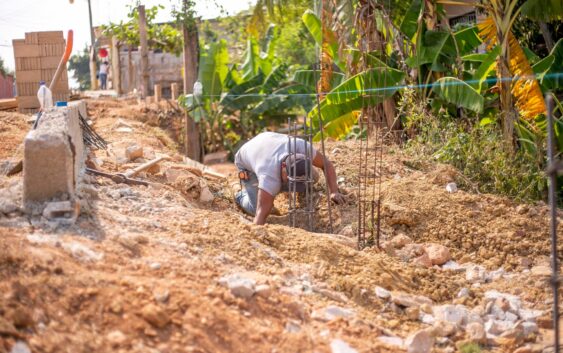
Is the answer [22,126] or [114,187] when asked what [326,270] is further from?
[22,126]

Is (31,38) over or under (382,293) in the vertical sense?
over

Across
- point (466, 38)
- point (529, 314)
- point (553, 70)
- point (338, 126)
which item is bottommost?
point (529, 314)

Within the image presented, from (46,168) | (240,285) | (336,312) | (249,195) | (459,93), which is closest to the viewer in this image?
(240,285)

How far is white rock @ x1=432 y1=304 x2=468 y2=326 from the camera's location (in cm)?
486

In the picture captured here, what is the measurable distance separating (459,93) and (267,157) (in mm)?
3006

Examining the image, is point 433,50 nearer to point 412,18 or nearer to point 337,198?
point 412,18

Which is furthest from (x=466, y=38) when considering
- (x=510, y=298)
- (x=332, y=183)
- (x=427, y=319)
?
(x=427, y=319)

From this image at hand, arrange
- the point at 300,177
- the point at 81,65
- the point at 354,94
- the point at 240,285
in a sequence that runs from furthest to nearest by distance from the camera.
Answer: the point at 81,65 → the point at 354,94 → the point at 300,177 → the point at 240,285

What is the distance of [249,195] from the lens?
310 inches

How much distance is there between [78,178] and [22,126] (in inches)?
165

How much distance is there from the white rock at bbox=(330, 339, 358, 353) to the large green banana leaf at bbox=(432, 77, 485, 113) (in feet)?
17.3

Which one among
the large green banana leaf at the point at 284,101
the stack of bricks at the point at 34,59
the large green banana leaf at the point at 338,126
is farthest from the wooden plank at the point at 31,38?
the large green banana leaf at the point at 338,126

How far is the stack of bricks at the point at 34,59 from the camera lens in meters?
12.4

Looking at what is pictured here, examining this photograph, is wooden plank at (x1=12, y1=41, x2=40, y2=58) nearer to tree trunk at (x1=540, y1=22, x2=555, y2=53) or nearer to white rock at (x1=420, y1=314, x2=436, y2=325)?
tree trunk at (x1=540, y1=22, x2=555, y2=53)
